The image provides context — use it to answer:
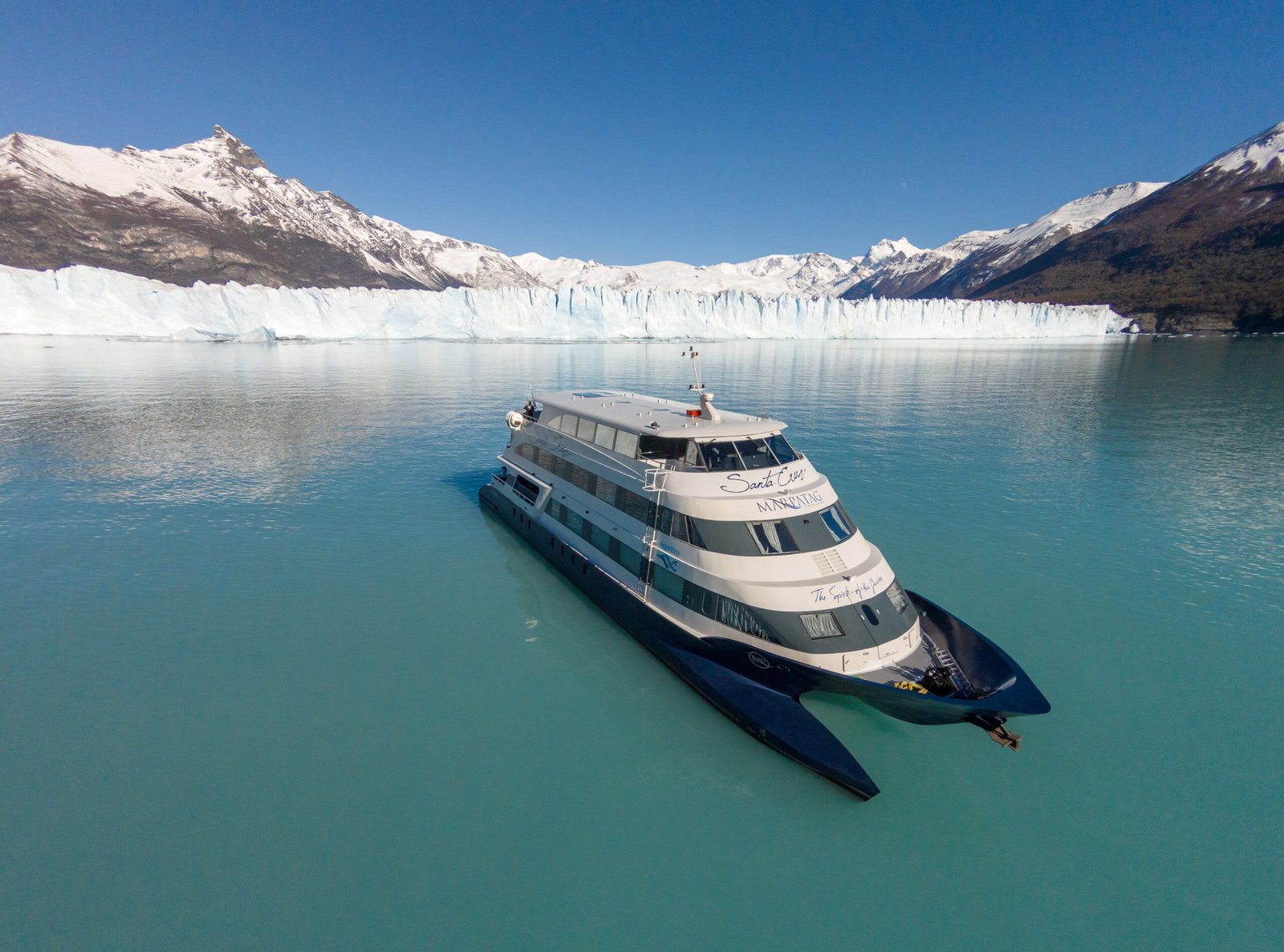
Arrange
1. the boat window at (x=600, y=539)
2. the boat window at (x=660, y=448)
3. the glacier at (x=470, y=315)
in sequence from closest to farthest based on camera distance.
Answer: the boat window at (x=660, y=448) < the boat window at (x=600, y=539) < the glacier at (x=470, y=315)

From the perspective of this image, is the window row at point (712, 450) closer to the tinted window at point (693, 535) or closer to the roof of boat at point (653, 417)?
the roof of boat at point (653, 417)

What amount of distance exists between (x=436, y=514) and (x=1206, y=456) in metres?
36.4

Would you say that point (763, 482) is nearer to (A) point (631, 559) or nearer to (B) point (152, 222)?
(A) point (631, 559)

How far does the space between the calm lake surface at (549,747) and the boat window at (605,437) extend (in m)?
4.23

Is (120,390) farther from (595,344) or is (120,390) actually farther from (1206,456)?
(595,344)

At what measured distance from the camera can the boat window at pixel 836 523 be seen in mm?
11867

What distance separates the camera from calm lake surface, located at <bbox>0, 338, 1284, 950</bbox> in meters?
7.53

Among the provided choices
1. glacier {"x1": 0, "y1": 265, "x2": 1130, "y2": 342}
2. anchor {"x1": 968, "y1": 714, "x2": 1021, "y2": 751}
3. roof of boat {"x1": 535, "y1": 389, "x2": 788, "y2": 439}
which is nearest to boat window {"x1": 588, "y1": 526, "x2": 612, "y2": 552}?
roof of boat {"x1": 535, "y1": 389, "x2": 788, "y2": 439}

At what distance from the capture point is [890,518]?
20.4 m

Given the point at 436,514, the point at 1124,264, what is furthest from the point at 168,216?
the point at 1124,264

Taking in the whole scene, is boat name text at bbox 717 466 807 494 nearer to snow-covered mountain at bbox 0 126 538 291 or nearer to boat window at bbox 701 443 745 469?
boat window at bbox 701 443 745 469

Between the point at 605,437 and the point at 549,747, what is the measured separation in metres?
7.81

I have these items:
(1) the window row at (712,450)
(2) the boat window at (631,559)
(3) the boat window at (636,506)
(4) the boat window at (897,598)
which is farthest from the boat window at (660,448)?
(4) the boat window at (897,598)

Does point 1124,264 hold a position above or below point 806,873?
above
